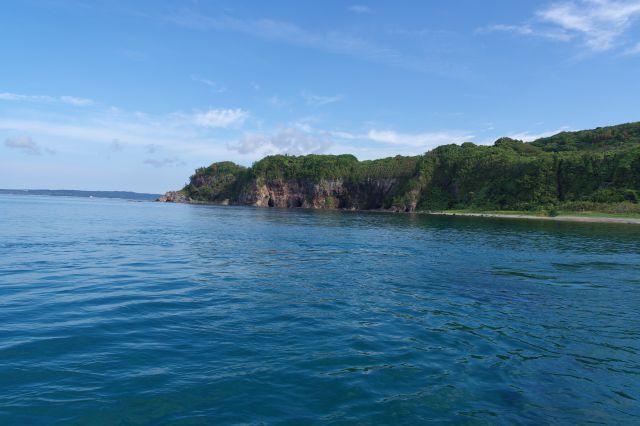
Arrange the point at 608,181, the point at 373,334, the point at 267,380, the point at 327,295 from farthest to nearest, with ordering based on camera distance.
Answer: the point at 608,181 < the point at 327,295 < the point at 373,334 < the point at 267,380

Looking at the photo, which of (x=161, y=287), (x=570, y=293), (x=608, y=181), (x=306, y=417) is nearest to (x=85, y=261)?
(x=161, y=287)

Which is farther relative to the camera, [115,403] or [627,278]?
[627,278]

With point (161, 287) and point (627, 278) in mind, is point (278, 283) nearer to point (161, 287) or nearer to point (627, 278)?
point (161, 287)

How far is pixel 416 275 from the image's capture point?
27.3 meters

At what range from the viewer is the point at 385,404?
9.42 m

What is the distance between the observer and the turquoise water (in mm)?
9156

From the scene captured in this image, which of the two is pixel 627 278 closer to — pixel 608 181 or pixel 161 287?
pixel 161 287

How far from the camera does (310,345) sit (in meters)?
13.2

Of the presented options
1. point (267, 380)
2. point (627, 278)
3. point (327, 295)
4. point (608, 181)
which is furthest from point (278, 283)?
point (608, 181)

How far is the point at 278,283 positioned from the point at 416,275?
9.97 m

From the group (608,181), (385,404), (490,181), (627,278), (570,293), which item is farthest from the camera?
(490,181)

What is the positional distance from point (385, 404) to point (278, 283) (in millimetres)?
14419

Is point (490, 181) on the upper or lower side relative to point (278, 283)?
upper

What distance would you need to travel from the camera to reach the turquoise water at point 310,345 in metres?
9.16
